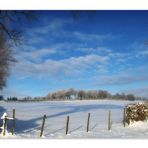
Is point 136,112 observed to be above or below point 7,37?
below

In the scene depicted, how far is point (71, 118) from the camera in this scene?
38.6ft

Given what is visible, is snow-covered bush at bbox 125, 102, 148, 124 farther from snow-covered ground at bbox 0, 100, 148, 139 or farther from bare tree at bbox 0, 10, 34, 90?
bare tree at bbox 0, 10, 34, 90

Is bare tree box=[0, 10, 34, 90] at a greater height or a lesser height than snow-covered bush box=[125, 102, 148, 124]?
greater

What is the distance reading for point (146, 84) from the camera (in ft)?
38.3

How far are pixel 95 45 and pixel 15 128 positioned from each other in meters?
2.01

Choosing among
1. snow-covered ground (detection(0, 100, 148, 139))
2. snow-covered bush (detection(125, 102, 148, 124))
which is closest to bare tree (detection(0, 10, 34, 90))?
snow-covered ground (detection(0, 100, 148, 139))

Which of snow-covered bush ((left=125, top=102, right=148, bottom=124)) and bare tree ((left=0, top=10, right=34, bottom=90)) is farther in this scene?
snow-covered bush ((left=125, top=102, right=148, bottom=124))

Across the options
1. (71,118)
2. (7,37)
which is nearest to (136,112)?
(71,118)

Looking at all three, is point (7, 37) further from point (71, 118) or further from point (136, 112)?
point (136, 112)

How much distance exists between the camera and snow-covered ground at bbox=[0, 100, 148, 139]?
11.5 metres

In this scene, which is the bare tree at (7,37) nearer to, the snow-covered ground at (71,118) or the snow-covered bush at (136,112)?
the snow-covered ground at (71,118)

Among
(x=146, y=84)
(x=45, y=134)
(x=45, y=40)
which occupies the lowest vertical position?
(x=45, y=134)
